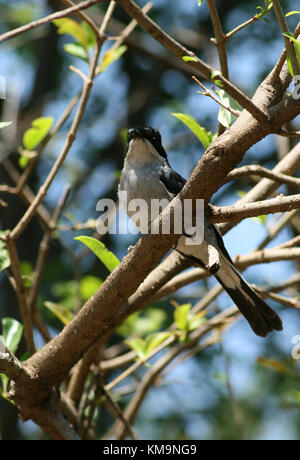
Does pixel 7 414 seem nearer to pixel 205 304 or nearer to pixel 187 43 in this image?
pixel 205 304

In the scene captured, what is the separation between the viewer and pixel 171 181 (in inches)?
127

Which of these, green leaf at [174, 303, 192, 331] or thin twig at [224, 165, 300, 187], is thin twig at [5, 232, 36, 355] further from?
thin twig at [224, 165, 300, 187]

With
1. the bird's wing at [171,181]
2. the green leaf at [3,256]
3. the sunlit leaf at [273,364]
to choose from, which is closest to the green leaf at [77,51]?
the bird's wing at [171,181]

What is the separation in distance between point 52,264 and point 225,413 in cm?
206

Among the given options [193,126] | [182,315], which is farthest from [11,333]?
[193,126]

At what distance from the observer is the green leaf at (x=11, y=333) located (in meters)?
2.85

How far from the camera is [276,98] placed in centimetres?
201

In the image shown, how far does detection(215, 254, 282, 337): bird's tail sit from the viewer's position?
2.89 metres

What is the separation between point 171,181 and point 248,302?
2.57 feet

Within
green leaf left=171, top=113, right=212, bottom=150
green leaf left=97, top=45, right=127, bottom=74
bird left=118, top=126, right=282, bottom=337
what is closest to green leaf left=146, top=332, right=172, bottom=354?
bird left=118, top=126, right=282, bottom=337

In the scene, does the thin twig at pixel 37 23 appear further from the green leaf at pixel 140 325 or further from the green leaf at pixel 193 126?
the green leaf at pixel 140 325

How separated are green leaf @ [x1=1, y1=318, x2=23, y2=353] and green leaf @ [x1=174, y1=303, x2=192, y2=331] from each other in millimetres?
816

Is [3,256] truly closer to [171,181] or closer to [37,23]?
[171,181]

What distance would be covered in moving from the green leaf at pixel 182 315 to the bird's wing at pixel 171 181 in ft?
2.02
